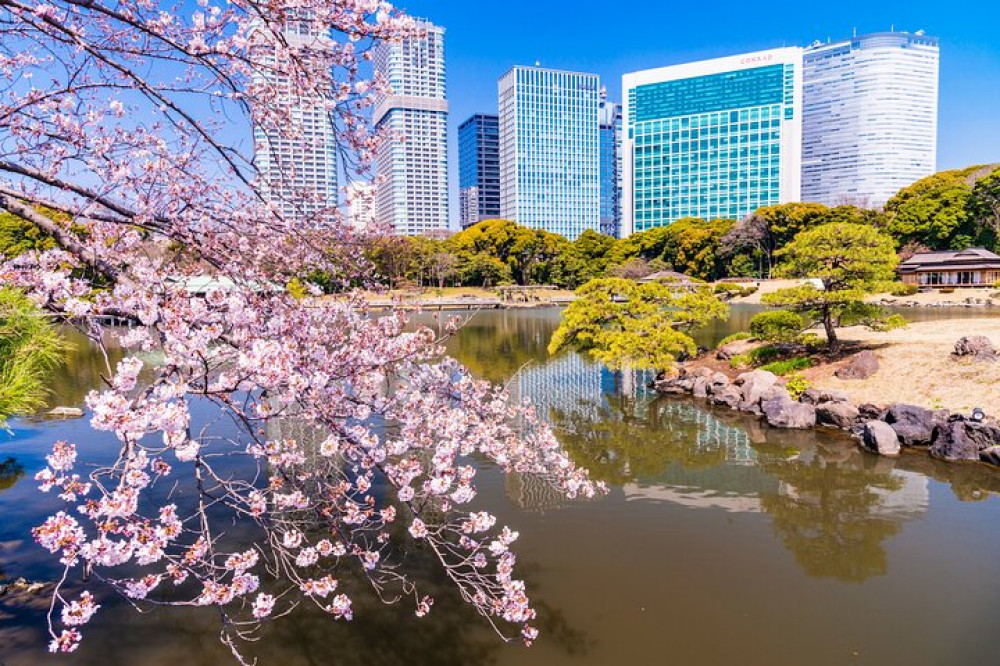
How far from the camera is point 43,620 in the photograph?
610 centimetres

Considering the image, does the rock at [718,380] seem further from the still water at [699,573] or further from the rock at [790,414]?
the still water at [699,573]

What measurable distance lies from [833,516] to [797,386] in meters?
7.08

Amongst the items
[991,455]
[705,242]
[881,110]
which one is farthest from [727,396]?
[881,110]

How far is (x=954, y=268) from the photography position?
42.5 meters

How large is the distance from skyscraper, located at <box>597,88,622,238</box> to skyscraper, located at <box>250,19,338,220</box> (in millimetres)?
141098

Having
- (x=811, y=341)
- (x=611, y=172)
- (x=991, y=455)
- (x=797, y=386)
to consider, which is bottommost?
(x=991, y=455)

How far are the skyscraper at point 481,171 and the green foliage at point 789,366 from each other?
122977 millimetres

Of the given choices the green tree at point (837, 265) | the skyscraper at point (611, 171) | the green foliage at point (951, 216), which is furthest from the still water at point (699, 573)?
the skyscraper at point (611, 171)

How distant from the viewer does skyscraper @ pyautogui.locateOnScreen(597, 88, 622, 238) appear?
144 m

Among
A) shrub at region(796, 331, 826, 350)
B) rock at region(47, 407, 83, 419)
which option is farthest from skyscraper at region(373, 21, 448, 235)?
shrub at region(796, 331, 826, 350)

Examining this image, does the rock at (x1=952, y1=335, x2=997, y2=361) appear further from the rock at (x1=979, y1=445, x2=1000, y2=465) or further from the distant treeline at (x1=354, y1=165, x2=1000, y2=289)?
the distant treeline at (x1=354, y1=165, x2=1000, y2=289)

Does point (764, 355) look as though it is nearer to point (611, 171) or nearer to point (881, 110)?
point (611, 171)

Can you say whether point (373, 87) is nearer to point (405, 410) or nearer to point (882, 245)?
point (405, 410)

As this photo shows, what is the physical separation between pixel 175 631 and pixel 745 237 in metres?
60.9
